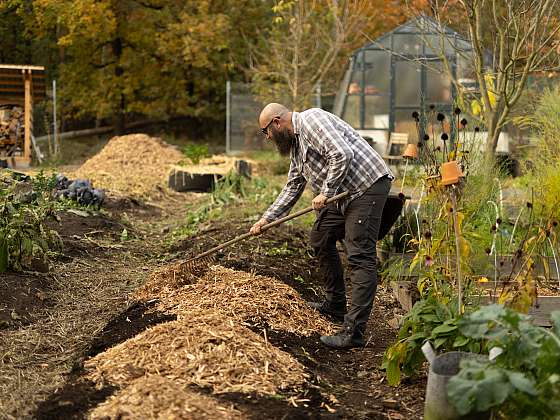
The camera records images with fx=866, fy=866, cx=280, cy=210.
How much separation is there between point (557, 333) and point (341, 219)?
2510mm

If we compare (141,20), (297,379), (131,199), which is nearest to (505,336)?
(297,379)

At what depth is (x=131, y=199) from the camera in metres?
12.8

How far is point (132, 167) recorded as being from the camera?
56.7ft

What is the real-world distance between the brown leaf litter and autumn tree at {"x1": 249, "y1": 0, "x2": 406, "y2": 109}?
13.3 meters

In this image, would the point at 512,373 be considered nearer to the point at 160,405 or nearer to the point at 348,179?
the point at 160,405

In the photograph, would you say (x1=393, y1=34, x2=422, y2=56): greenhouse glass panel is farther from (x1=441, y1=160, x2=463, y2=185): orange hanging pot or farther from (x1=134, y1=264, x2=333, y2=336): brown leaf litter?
(x1=441, y1=160, x2=463, y2=185): orange hanging pot

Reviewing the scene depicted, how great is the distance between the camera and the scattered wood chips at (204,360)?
14.8 ft

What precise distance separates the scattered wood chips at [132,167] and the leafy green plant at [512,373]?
→ 33.7 feet

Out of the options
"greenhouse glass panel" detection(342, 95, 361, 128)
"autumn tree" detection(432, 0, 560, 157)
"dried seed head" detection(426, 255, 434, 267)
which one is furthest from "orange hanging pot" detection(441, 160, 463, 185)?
"greenhouse glass panel" detection(342, 95, 361, 128)

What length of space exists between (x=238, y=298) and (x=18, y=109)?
1662cm

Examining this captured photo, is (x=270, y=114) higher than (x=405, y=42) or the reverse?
the reverse

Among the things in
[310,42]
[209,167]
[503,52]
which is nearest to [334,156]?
[503,52]

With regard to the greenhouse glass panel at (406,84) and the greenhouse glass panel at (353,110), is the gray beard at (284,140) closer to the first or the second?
the greenhouse glass panel at (406,84)

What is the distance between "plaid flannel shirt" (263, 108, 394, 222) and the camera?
5633 millimetres
